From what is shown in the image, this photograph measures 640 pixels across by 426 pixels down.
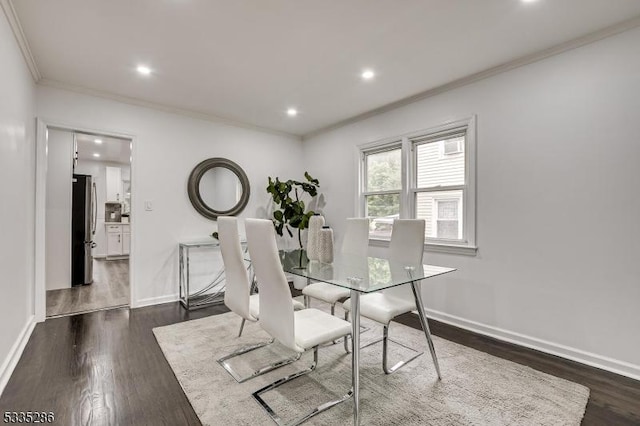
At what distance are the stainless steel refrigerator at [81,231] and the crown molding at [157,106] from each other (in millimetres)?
1980

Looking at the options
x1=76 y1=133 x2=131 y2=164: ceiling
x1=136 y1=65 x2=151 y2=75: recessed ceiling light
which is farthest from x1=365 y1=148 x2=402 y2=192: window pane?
x1=76 y1=133 x2=131 y2=164: ceiling

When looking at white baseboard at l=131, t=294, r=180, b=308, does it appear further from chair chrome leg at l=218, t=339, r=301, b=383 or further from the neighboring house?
the neighboring house

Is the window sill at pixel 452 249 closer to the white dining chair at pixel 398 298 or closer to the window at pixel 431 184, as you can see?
the window at pixel 431 184

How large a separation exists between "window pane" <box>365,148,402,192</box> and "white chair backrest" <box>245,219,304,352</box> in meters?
2.42

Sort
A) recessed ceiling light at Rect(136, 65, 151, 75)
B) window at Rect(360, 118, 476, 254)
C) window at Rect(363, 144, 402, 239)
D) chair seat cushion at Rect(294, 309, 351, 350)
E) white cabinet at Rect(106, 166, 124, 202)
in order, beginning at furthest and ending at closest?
white cabinet at Rect(106, 166, 124, 202) → window at Rect(363, 144, 402, 239) → window at Rect(360, 118, 476, 254) → recessed ceiling light at Rect(136, 65, 151, 75) → chair seat cushion at Rect(294, 309, 351, 350)

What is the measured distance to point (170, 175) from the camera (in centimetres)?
383

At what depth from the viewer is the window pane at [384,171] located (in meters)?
3.77

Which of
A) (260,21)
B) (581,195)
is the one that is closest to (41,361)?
(260,21)

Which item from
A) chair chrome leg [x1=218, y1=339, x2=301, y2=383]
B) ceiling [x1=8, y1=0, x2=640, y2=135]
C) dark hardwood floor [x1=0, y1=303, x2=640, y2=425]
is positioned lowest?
dark hardwood floor [x1=0, y1=303, x2=640, y2=425]

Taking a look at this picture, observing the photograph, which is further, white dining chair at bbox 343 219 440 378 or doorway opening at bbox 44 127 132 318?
doorway opening at bbox 44 127 132 318

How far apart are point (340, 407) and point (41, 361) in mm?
2251

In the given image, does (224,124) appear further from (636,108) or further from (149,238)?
(636,108)

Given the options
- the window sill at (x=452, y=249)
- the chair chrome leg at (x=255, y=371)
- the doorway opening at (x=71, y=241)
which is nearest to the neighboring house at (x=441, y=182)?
the window sill at (x=452, y=249)

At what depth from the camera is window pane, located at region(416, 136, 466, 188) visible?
316cm
